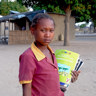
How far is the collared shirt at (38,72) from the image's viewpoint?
127 cm

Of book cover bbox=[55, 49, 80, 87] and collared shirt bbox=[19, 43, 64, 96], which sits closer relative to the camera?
collared shirt bbox=[19, 43, 64, 96]

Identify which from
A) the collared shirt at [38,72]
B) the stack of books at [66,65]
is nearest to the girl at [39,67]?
the collared shirt at [38,72]

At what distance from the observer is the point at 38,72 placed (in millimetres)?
1318

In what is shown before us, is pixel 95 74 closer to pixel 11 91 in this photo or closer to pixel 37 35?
pixel 11 91

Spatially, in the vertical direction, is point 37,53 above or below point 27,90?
above

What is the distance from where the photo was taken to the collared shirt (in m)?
1.27

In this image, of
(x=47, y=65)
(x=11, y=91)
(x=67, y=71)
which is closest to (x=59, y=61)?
(x=67, y=71)

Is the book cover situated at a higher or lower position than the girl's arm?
higher

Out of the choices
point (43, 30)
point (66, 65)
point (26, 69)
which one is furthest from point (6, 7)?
point (26, 69)

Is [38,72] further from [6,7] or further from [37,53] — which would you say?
[6,7]

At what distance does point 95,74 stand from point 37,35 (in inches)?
159

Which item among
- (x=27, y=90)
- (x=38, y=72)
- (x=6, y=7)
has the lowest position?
(x=27, y=90)

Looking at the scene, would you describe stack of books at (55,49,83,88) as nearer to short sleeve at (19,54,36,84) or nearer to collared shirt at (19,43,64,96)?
collared shirt at (19,43,64,96)

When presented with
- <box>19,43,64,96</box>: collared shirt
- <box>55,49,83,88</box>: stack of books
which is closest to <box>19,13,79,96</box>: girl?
<box>19,43,64,96</box>: collared shirt
